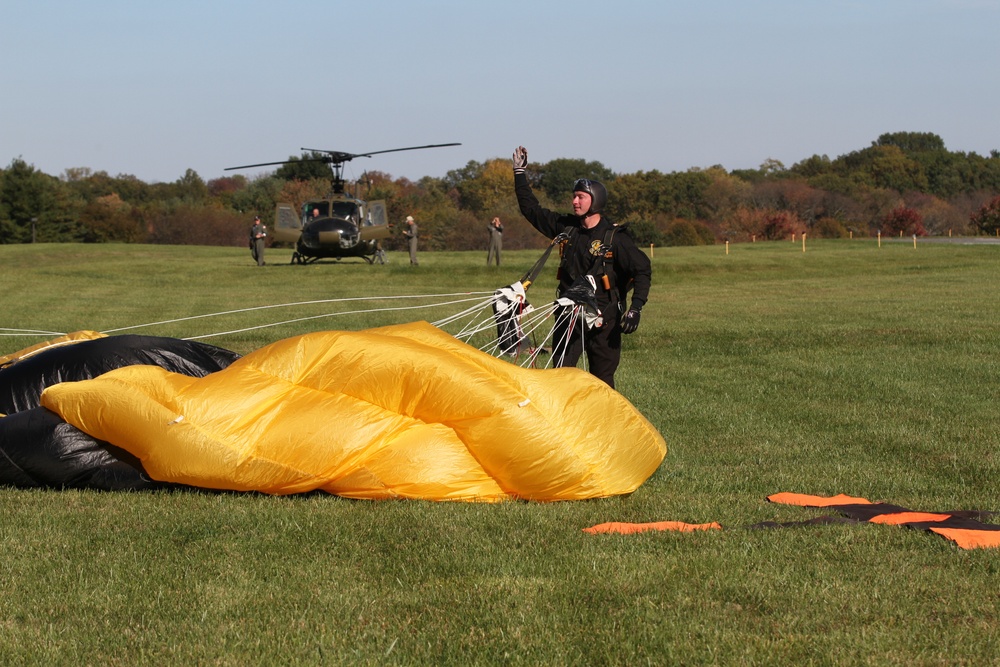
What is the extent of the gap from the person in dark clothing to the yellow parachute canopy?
5.25ft

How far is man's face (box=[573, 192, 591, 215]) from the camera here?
7367 mm

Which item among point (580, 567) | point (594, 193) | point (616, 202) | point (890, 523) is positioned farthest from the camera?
point (616, 202)

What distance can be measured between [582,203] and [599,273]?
19.7 inches

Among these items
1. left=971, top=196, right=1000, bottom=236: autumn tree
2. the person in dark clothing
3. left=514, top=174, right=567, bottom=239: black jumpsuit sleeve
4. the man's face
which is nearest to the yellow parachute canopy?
the person in dark clothing

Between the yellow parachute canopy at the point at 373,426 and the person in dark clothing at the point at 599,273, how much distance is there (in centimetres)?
160

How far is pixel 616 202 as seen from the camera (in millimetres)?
79250

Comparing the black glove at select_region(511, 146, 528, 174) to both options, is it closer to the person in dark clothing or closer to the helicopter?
the person in dark clothing

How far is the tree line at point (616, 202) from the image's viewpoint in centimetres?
6431

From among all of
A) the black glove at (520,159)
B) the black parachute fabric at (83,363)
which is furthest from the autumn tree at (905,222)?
the black parachute fabric at (83,363)

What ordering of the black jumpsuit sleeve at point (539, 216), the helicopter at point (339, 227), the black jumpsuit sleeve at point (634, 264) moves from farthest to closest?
the helicopter at point (339, 227), the black jumpsuit sleeve at point (539, 216), the black jumpsuit sleeve at point (634, 264)

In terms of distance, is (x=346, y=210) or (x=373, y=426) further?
(x=346, y=210)

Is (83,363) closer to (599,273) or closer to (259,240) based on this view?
(599,273)

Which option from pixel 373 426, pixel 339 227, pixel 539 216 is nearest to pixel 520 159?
pixel 539 216

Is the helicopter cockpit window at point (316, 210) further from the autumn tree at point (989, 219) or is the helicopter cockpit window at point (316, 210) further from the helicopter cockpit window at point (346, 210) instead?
the autumn tree at point (989, 219)
